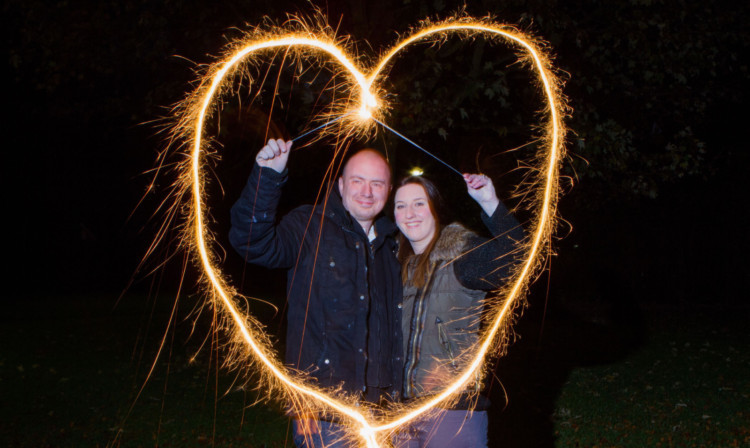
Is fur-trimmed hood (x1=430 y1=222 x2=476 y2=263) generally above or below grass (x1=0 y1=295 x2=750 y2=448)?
above

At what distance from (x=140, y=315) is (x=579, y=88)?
12.3 meters

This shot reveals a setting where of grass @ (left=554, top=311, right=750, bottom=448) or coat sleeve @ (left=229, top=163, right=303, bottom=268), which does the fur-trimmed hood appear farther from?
grass @ (left=554, top=311, right=750, bottom=448)

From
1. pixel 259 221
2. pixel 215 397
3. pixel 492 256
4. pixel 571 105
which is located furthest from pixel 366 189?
pixel 571 105

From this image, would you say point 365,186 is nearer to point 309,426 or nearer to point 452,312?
point 452,312

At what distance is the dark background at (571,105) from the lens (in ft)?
28.3

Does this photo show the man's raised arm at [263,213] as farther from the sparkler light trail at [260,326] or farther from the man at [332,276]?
the sparkler light trail at [260,326]

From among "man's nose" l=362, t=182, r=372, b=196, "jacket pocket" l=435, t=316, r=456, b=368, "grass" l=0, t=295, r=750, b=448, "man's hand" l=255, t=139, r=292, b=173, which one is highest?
"man's hand" l=255, t=139, r=292, b=173

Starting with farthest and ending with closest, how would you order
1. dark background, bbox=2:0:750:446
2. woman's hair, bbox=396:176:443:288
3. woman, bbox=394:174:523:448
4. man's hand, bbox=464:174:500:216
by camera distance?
dark background, bbox=2:0:750:446
woman's hair, bbox=396:176:443:288
man's hand, bbox=464:174:500:216
woman, bbox=394:174:523:448

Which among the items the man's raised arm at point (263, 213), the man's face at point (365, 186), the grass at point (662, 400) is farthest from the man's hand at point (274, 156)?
the grass at point (662, 400)

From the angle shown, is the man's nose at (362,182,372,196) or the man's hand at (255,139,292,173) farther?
the man's nose at (362,182,372,196)

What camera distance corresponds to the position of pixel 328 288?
10.3 feet

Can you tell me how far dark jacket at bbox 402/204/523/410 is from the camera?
10.5 feet

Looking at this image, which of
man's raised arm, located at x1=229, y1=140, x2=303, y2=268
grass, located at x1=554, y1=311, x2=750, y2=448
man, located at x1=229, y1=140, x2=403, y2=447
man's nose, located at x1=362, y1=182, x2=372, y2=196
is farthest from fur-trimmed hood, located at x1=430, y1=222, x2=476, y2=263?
grass, located at x1=554, y1=311, x2=750, y2=448

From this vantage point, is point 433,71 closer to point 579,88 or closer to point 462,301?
point 579,88
